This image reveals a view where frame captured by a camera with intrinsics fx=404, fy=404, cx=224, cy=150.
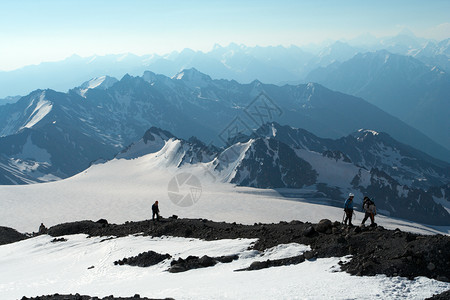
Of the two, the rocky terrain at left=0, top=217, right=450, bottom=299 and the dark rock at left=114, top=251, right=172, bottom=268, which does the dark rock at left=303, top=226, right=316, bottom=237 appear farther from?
the dark rock at left=114, top=251, right=172, bottom=268

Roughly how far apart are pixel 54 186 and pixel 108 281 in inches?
5286

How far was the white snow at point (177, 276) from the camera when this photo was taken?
1753 cm

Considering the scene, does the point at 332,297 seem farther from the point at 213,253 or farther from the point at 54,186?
the point at 54,186

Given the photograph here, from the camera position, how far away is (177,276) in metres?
23.7

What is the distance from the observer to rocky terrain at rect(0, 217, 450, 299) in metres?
18.8

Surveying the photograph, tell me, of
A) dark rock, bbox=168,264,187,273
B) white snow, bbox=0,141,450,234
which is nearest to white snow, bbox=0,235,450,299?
dark rock, bbox=168,264,187,273

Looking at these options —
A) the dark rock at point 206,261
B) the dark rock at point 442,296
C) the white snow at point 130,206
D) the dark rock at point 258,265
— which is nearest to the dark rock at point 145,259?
the dark rock at point 206,261

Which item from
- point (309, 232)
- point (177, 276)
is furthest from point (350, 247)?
point (177, 276)

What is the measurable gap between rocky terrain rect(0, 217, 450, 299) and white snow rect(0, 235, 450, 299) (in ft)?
2.18

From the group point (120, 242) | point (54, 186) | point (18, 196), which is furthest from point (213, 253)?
point (54, 186)

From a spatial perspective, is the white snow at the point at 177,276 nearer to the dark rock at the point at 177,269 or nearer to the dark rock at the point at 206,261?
the dark rock at the point at 206,261

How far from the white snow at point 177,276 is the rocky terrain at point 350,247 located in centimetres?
66

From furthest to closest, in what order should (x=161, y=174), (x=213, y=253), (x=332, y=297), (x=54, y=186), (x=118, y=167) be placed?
1. (x=118, y=167)
2. (x=161, y=174)
3. (x=54, y=186)
4. (x=213, y=253)
5. (x=332, y=297)

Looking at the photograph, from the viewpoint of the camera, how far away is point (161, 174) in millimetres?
170625
